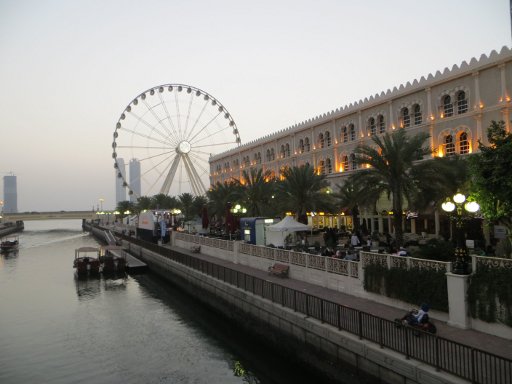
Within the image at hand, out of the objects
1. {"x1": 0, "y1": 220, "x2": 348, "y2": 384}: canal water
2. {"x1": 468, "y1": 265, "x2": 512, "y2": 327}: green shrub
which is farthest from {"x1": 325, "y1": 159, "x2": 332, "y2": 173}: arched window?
{"x1": 468, "y1": 265, "x2": 512, "y2": 327}: green shrub

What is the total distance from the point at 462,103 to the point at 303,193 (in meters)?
14.2

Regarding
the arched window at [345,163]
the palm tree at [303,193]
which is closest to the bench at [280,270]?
the palm tree at [303,193]

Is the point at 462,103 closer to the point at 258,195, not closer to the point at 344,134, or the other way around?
the point at 344,134

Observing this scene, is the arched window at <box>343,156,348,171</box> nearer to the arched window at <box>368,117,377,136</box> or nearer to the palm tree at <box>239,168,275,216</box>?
the arched window at <box>368,117,377,136</box>

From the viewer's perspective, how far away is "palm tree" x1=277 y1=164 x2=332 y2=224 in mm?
37438

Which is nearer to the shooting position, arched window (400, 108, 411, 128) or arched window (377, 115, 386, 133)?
arched window (400, 108, 411, 128)

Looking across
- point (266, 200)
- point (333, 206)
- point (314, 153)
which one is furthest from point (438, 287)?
point (314, 153)

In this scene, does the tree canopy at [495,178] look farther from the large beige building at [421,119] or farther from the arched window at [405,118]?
the arched window at [405,118]

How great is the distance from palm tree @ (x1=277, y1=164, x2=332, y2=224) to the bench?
1266 cm

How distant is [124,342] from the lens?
72.6 ft

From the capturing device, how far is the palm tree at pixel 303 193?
37.4 metres

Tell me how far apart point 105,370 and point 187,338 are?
525 cm

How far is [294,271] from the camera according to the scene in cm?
2389

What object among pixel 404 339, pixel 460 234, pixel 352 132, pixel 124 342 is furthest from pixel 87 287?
pixel 460 234
